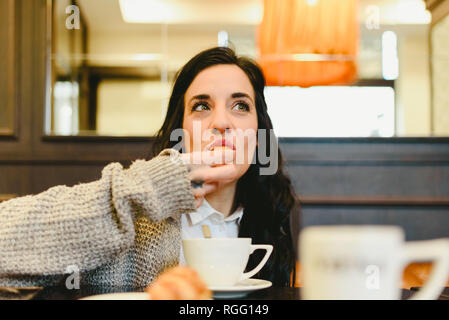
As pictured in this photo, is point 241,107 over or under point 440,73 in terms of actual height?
under

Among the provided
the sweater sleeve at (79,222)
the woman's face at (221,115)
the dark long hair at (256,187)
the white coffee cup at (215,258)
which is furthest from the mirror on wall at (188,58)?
the white coffee cup at (215,258)

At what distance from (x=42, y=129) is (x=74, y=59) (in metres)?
1.22

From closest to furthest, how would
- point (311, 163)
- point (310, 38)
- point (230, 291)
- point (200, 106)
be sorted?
point (230, 291) < point (200, 106) < point (310, 38) < point (311, 163)

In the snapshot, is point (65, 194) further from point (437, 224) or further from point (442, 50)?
point (442, 50)

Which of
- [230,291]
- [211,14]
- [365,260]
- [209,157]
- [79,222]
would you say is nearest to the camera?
[365,260]

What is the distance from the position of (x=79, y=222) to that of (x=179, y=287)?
333 mm

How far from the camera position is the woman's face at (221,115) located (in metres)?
1.01

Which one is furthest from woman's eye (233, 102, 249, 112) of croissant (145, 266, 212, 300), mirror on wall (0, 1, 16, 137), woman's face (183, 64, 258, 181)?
mirror on wall (0, 1, 16, 137)

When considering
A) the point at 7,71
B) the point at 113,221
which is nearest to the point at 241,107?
the point at 113,221

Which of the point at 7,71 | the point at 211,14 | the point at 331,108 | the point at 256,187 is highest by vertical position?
the point at 211,14

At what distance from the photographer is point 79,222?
2.35ft

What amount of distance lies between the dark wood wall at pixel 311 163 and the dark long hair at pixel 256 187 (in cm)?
108

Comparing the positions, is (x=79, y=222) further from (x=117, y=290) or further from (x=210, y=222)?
(x=210, y=222)

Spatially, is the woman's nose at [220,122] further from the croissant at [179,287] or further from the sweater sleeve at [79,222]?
the croissant at [179,287]
